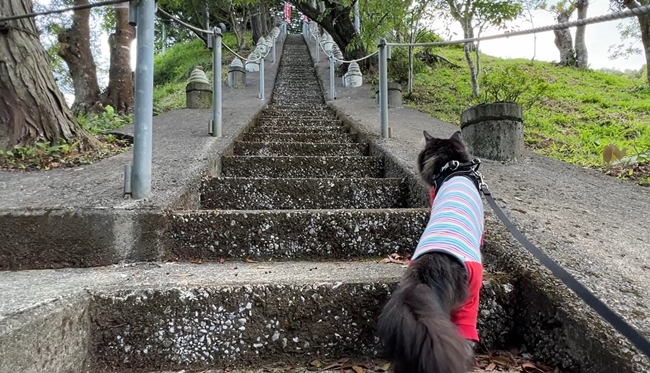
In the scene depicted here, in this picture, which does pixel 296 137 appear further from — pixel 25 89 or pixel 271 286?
pixel 271 286

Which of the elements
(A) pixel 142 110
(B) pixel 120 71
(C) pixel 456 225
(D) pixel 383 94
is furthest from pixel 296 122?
(C) pixel 456 225

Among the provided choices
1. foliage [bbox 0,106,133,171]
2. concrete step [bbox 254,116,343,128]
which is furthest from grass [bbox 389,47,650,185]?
foliage [bbox 0,106,133,171]

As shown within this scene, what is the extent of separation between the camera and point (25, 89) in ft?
8.29

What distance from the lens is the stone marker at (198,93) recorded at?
538 cm

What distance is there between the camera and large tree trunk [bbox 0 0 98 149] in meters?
2.48

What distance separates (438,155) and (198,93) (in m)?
4.34

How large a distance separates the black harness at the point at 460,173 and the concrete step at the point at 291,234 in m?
0.27

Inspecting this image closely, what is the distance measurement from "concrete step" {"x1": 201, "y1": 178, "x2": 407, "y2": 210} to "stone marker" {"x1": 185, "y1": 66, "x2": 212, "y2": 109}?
337 centimetres

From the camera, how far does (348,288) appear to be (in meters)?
1.40

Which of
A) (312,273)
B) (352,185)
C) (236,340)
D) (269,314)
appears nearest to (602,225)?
(352,185)

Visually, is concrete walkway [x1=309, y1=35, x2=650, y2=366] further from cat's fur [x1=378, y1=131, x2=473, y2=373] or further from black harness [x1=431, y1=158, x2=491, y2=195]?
cat's fur [x1=378, y1=131, x2=473, y2=373]

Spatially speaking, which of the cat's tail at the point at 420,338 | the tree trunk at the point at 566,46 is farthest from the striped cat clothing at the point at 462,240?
the tree trunk at the point at 566,46

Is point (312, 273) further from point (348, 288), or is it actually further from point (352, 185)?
point (352, 185)

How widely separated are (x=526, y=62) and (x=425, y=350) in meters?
12.2
